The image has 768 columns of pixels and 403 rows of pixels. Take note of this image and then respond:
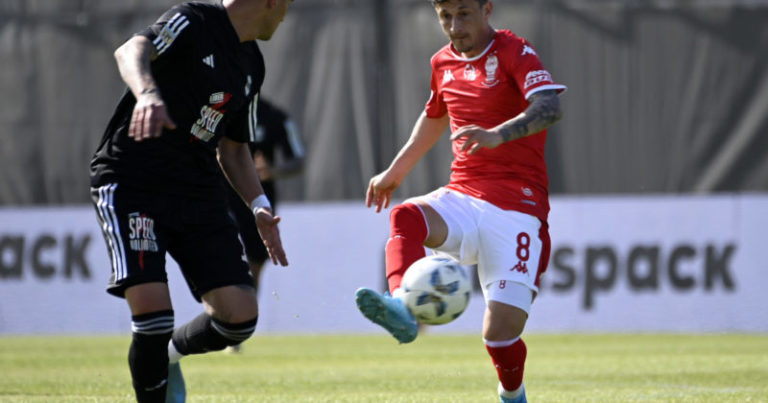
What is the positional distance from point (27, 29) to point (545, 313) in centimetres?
757

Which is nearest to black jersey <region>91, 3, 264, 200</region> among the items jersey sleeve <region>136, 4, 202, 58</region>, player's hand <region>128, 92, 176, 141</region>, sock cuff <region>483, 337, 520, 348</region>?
jersey sleeve <region>136, 4, 202, 58</region>

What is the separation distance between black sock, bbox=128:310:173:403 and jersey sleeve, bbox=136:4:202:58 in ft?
3.46

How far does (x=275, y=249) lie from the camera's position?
5.43m

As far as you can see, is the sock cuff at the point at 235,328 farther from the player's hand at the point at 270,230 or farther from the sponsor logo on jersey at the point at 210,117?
the sponsor logo on jersey at the point at 210,117

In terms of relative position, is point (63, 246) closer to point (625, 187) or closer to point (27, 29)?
point (27, 29)

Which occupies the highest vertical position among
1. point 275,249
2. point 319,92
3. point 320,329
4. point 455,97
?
point 455,97

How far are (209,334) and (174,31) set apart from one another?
135cm

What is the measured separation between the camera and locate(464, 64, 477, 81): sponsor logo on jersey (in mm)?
5754

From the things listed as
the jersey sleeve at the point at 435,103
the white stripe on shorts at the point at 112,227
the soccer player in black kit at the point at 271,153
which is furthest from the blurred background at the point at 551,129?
the white stripe on shorts at the point at 112,227

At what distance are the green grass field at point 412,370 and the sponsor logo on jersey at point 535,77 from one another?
193 cm

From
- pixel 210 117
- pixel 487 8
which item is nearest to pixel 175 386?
pixel 210 117

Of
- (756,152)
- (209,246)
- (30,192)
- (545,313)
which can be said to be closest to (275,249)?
(209,246)

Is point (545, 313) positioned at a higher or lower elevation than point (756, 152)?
lower

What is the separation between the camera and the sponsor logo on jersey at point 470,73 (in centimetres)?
575
